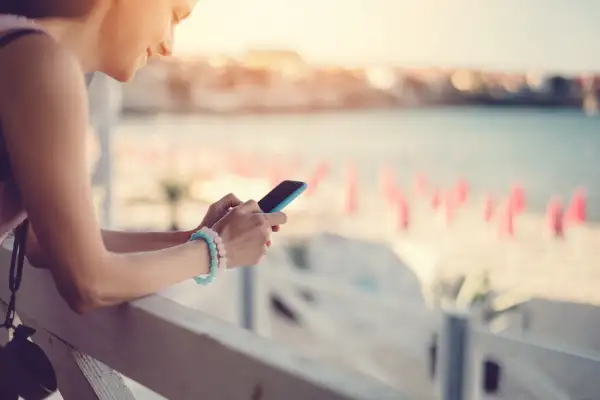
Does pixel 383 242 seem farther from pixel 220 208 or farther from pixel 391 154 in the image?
pixel 391 154

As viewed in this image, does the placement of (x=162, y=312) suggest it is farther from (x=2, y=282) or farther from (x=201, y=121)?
(x=201, y=121)

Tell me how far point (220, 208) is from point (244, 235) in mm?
106

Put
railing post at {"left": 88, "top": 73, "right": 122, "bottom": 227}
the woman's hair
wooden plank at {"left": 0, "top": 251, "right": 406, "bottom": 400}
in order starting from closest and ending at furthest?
wooden plank at {"left": 0, "top": 251, "right": 406, "bottom": 400} < the woman's hair < railing post at {"left": 88, "top": 73, "right": 122, "bottom": 227}

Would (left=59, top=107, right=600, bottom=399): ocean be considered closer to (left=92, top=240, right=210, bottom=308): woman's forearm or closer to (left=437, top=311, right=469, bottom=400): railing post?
(left=437, top=311, right=469, bottom=400): railing post

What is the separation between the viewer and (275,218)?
56 centimetres

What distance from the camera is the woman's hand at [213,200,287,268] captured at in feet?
1.73

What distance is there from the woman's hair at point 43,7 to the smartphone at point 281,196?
234mm

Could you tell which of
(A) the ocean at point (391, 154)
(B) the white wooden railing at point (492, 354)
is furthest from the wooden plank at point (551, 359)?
(A) the ocean at point (391, 154)

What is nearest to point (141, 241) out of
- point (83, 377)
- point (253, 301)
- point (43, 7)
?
point (83, 377)

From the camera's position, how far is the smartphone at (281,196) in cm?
59

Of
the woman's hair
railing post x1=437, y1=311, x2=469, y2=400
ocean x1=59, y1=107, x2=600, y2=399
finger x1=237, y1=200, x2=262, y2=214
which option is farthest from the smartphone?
ocean x1=59, y1=107, x2=600, y2=399

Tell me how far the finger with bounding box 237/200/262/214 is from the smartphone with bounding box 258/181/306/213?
23 mm

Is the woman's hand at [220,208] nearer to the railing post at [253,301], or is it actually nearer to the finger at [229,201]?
the finger at [229,201]

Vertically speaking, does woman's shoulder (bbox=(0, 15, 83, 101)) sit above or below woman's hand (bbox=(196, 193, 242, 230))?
above
